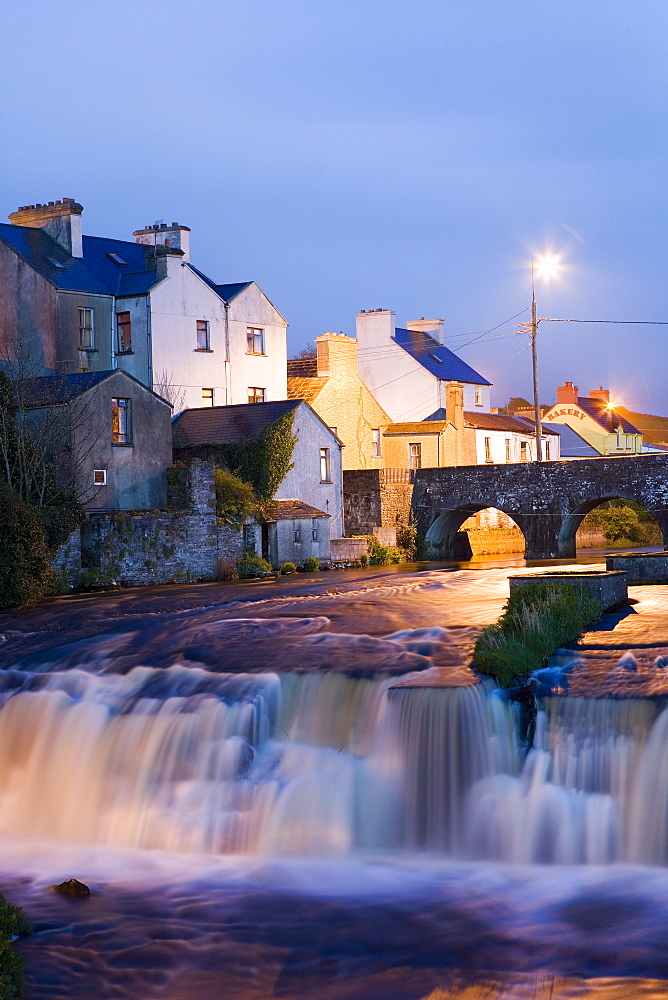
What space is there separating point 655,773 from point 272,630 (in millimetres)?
10938

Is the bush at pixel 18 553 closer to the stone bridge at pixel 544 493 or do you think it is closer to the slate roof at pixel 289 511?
the slate roof at pixel 289 511

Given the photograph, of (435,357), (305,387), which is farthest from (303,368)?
(435,357)

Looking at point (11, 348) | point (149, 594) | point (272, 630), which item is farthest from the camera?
point (11, 348)

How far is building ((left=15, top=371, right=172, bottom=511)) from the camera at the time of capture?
115ft

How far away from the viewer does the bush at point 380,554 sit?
151 feet

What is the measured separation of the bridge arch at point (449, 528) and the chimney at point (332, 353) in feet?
27.6

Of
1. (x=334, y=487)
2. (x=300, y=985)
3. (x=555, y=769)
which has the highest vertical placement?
(x=334, y=487)

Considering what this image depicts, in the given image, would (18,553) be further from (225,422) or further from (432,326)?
Answer: (432,326)

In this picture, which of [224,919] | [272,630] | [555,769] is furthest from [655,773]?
[272,630]

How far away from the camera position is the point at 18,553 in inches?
1204

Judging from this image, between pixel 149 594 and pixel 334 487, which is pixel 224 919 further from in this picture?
pixel 334 487

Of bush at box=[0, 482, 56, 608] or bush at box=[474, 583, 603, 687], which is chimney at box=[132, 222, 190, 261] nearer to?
bush at box=[0, 482, 56, 608]

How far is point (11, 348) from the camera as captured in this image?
41.6m

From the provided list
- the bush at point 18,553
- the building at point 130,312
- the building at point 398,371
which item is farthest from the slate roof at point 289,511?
the building at point 398,371
